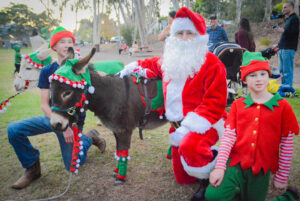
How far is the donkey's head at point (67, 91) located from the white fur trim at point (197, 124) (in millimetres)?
1232

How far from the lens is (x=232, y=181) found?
190 centimetres

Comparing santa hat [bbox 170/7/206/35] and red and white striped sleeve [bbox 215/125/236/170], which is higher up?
santa hat [bbox 170/7/206/35]

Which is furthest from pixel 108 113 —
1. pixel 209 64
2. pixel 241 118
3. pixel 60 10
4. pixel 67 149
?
pixel 60 10

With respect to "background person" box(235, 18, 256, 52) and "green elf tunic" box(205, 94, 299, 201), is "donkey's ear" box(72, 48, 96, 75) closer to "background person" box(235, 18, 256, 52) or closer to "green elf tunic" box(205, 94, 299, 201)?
"green elf tunic" box(205, 94, 299, 201)

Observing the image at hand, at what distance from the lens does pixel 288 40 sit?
632 cm

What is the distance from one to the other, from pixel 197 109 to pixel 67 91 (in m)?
1.43

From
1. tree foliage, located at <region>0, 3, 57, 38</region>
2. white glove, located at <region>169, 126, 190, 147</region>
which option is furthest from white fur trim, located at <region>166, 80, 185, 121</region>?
tree foliage, located at <region>0, 3, 57, 38</region>

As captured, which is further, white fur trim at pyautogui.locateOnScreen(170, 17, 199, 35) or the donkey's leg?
the donkey's leg

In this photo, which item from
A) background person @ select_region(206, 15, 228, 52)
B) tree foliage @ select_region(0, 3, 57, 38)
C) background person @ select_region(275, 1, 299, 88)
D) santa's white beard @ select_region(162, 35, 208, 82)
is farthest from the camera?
tree foliage @ select_region(0, 3, 57, 38)

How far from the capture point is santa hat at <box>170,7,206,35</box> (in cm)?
242

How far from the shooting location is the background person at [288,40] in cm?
613

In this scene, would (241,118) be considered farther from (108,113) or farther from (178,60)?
(108,113)

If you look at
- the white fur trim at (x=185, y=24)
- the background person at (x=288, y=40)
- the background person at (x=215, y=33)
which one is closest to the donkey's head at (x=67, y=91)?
the white fur trim at (x=185, y=24)

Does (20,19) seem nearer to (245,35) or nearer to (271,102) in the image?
(245,35)
